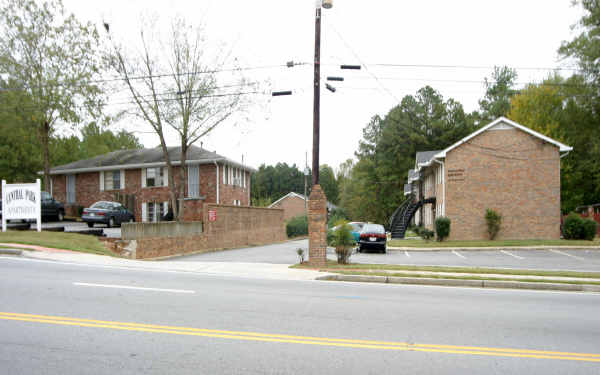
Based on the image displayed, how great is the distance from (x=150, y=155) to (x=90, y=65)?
8.09m

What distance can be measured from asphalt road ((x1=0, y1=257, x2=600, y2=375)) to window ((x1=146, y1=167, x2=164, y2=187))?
23424 millimetres

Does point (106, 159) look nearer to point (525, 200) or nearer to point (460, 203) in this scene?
point (460, 203)

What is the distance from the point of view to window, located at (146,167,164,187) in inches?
1273

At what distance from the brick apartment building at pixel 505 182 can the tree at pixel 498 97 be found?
31.9 metres

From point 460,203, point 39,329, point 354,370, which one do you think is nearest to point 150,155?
point 460,203

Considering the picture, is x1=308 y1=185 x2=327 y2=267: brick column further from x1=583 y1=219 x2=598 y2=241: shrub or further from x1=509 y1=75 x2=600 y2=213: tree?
x1=509 y1=75 x2=600 y2=213: tree

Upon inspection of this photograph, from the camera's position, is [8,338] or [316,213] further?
[316,213]

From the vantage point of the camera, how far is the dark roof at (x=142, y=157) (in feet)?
105

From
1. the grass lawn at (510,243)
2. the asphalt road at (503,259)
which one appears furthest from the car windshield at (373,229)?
the grass lawn at (510,243)

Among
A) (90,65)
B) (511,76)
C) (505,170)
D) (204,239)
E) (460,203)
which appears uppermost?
(511,76)

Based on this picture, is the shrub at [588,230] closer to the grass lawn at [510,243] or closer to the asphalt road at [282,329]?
the grass lawn at [510,243]

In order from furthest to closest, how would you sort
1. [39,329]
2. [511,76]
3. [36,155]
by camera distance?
[511,76] → [36,155] → [39,329]

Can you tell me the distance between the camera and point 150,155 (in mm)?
34562

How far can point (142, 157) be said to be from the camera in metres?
34.2
